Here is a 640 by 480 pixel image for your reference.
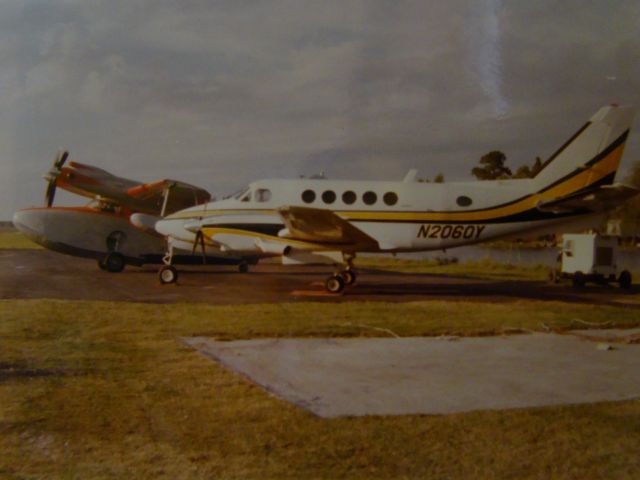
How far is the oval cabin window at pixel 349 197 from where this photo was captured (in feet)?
56.2

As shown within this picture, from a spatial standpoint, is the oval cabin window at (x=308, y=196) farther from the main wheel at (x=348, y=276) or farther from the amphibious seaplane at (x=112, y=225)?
the amphibious seaplane at (x=112, y=225)

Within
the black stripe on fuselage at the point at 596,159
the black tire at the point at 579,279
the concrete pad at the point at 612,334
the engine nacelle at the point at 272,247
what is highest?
the black stripe on fuselage at the point at 596,159

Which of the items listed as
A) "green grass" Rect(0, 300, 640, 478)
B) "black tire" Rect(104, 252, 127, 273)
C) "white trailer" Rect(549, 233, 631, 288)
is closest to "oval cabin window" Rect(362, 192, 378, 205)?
"white trailer" Rect(549, 233, 631, 288)

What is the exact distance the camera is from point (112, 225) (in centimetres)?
2155

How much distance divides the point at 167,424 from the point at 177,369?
1.94 m

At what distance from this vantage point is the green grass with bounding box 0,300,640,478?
4.19 metres

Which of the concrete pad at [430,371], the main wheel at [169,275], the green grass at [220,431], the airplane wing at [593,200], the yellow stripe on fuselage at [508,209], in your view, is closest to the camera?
the green grass at [220,431]

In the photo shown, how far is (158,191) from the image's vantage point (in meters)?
22.1

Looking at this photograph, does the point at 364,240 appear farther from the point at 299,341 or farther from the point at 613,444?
the point at 613,444

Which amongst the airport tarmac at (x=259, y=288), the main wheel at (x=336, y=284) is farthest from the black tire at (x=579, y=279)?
the main wheel at (x=336, y=284)

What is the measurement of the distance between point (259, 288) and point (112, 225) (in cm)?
777

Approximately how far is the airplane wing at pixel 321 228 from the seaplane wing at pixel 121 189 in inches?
265

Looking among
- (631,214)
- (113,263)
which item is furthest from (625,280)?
(631,214)

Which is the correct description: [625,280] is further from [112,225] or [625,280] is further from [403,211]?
[112,225]
